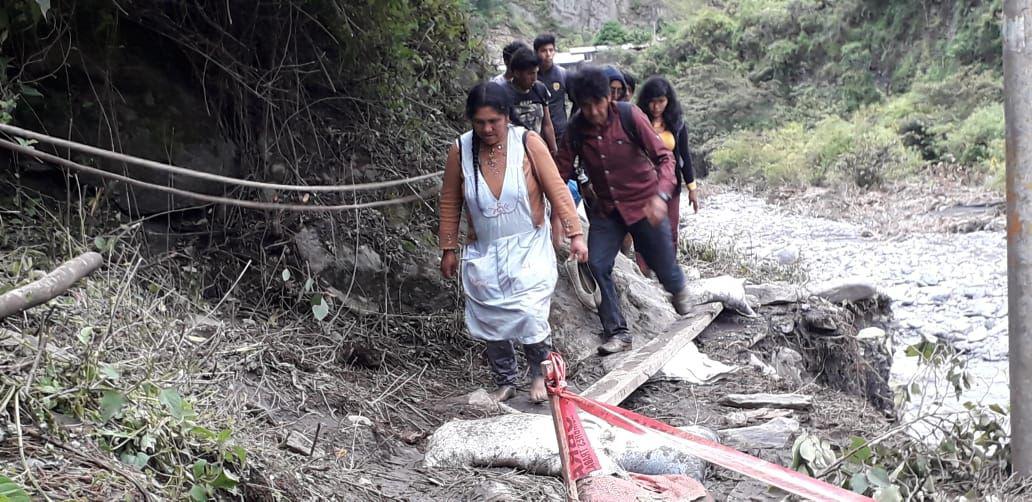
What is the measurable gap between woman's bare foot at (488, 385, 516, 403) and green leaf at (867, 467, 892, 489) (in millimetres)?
1960

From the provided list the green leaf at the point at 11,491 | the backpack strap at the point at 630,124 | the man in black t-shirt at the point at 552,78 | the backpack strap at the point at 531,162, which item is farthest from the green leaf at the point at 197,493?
the man in black t-shirt at the point at 552,78

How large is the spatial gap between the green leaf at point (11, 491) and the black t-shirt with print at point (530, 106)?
3989 mm

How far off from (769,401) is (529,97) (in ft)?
7.40

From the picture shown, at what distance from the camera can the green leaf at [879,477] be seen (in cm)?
309

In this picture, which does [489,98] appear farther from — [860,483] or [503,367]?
[860,483]

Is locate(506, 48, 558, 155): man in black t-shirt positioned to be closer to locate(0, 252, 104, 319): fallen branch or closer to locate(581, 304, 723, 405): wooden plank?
locate(581, 304, 723, 405): wooden plank

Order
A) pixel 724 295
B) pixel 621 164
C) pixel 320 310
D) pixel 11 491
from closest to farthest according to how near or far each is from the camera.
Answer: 1. pixel 11 491
2. pixel 320 310
3. pixel 621 164
4. pixel 724 295

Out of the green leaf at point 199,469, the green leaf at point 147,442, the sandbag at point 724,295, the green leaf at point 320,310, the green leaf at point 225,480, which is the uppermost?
the green leaf at point 147,442

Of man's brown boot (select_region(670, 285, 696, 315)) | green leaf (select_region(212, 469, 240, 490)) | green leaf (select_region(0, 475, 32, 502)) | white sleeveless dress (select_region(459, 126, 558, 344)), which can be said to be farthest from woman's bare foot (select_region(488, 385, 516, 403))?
green leaf (select_region(0, 475, 32, 502))

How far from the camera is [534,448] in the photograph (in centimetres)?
380

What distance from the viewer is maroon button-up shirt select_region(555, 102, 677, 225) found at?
4.93 metres

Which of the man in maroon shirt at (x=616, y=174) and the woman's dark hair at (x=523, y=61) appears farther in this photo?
the woman's dark hair at (x=523, y=61)

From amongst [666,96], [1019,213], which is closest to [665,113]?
[666,96]

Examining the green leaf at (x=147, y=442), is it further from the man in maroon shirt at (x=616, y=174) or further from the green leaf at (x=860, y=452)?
the man in maroon shirt at (x=616, y=174)
